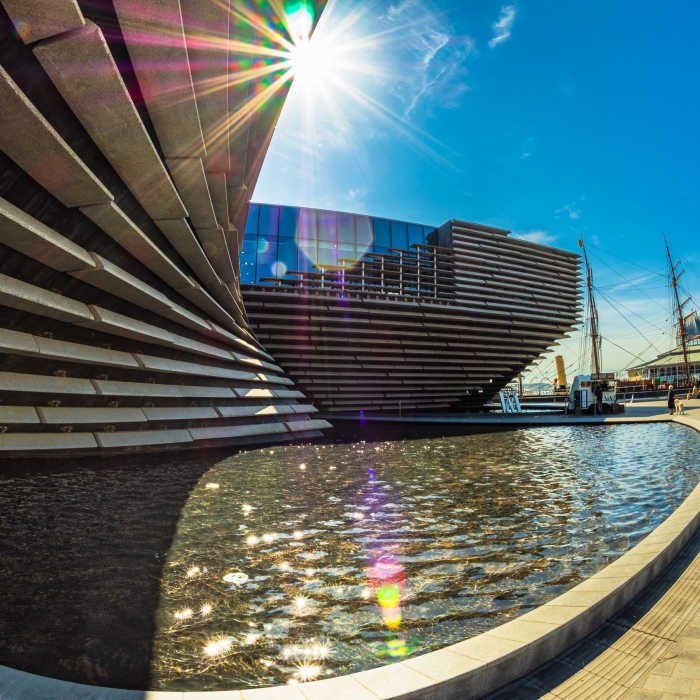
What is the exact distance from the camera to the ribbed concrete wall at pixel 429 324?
2561 centimetres

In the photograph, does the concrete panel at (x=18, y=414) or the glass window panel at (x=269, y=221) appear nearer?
the concrete panel at (x=18, y=414)

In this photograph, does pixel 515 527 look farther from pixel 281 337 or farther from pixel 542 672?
pixel 281 337

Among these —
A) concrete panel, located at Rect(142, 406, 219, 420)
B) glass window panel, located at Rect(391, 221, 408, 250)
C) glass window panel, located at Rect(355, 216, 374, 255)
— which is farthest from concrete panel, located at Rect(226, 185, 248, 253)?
glass window panel, located at Rect(391, 221, 408, 250)

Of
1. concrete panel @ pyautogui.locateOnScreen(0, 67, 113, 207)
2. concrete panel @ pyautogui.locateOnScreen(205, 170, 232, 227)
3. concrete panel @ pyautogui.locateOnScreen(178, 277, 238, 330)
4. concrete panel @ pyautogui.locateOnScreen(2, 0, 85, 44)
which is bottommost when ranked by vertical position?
concrete panel @ pyautogui.locateOnScreen(0, 67, 113, 207)

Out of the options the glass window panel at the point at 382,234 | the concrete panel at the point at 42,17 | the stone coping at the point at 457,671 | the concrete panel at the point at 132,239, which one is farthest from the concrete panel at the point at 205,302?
the glass window panel at the point at 382,234

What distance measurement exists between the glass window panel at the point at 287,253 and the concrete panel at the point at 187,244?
15447 millimetres

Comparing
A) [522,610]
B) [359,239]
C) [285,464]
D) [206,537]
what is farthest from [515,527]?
[359,239]

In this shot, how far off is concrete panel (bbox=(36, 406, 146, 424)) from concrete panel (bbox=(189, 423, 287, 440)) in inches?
79.2

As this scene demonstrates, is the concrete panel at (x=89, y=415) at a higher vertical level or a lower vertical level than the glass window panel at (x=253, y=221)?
lower

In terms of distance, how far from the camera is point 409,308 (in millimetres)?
27344

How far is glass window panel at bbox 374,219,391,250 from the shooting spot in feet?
98.1

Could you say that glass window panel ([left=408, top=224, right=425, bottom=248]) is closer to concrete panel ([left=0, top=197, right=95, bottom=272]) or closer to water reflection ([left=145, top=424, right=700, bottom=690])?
water reflection ([left=145, top=424, right=700, bottom=690])

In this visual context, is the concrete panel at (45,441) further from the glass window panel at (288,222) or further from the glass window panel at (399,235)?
the glass window panel at (399,235)

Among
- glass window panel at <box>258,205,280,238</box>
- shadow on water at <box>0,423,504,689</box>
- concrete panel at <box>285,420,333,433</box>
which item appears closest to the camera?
shadow on water at <box>0,423,504,689</box>
